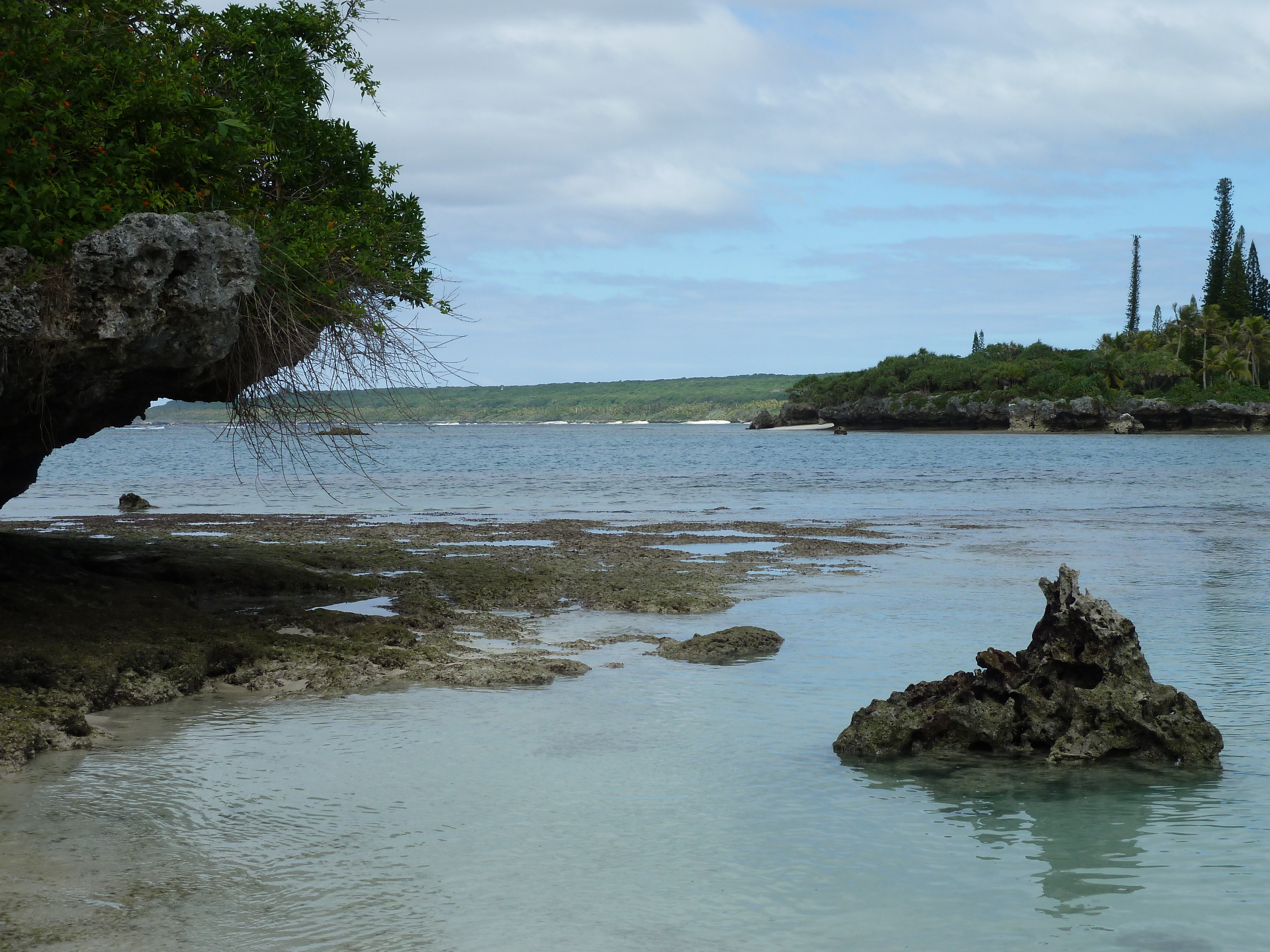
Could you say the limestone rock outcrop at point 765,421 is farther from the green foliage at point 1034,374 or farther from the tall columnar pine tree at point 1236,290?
the tall columnar pine tree at point 1236,290

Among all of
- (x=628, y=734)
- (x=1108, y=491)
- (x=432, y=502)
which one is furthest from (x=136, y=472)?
(x=628, y=734)

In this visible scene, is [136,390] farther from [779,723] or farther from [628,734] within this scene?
[779,723]

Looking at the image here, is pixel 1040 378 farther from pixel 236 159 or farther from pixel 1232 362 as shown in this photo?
pixel 236 159

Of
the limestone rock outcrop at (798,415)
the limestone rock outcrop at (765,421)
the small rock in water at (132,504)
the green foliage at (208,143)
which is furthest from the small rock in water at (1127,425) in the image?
the green foliage at (208,143)

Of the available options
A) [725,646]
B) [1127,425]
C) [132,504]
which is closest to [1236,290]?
[1127,425]

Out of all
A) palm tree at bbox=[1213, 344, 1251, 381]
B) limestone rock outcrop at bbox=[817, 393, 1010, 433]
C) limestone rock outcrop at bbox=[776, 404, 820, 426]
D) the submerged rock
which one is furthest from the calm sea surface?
limestone rock outcrop at bbox=[776, 404, 820, 426]

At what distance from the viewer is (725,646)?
39.7 feet

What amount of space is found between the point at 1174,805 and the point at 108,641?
877 cm

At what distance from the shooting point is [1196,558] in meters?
20.9

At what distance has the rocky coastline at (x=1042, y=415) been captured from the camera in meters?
106

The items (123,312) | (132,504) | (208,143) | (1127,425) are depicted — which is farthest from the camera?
(1127,425)

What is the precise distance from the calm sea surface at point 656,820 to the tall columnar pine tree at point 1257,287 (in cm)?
11426

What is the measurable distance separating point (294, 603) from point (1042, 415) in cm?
11606

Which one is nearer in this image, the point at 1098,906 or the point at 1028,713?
the point at 1098,906
